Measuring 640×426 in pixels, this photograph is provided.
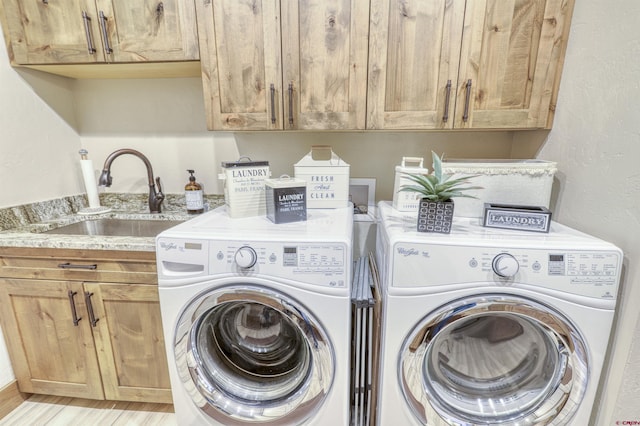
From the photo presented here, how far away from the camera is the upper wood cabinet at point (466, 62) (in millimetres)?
1164

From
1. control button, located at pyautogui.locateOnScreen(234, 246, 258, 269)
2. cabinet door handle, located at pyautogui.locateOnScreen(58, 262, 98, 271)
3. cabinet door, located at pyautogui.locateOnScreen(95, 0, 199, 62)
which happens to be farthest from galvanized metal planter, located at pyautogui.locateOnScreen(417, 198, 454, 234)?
cabinet door handle, located at pyautogui.locateOnScreen(58, 262, 98, 271)

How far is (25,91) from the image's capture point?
149cm

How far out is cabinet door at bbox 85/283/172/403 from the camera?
126 cm

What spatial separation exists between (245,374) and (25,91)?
73.0 inches

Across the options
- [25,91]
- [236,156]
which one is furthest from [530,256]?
[25,91]

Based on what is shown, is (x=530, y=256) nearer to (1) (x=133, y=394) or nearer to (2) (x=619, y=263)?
(2) (x=619, y=263)

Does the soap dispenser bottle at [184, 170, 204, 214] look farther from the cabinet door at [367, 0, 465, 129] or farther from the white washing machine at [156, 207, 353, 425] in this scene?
the cabinet door at [367, 0, 465, 129]

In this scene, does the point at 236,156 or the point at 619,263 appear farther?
the point at 236,156

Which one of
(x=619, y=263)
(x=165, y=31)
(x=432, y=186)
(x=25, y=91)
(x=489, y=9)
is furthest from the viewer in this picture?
(x=25, y=91)

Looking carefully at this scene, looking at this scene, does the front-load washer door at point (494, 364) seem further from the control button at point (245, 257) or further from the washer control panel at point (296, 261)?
the control button at point (245, 257)

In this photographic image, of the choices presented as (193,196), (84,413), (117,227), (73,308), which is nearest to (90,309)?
(73,308)

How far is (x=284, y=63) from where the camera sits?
128cm

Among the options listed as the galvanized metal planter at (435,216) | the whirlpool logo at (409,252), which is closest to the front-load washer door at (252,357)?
the whirlpool logo at (409,252)

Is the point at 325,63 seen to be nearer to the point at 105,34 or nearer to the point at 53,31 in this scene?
the point at 105,34
